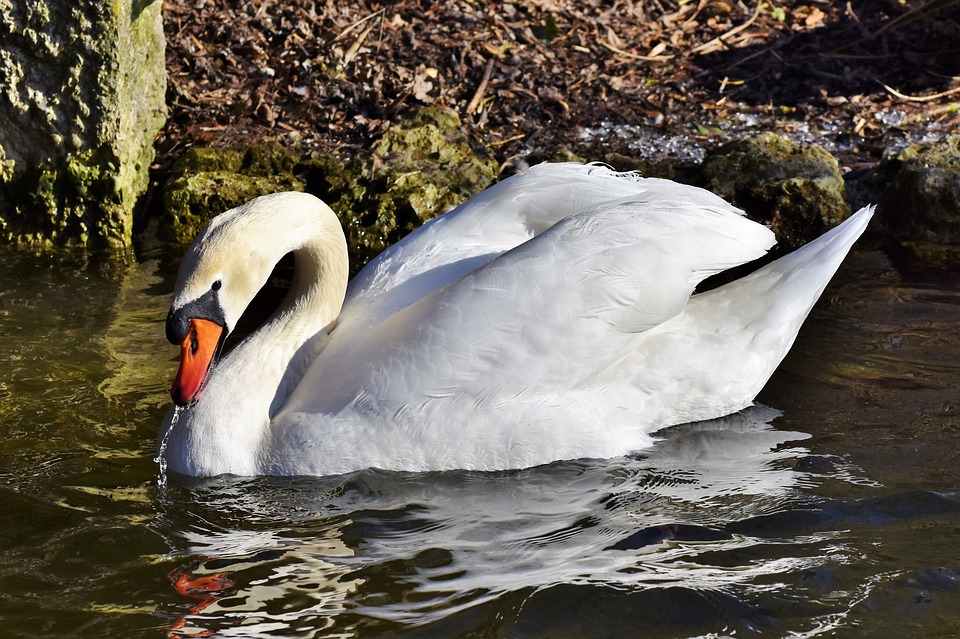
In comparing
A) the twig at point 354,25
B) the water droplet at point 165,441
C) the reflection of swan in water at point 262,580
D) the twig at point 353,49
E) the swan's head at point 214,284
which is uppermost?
the twig at point 354,25

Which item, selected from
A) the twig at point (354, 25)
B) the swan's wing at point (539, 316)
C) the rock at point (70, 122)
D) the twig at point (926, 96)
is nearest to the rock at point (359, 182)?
the rock at point (70, 122)

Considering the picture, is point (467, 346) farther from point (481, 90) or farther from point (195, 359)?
point (481, 90)

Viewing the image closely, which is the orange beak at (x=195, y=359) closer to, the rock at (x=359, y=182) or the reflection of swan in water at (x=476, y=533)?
the reflection of swan in water at (x=476, y=533)

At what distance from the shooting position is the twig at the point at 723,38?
916 centimetres

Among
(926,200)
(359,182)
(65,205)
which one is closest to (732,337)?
(926,200)

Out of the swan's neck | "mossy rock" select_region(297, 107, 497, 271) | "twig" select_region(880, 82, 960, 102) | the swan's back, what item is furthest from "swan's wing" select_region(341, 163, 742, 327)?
"twig" select_region(880, 82, 960, 102)

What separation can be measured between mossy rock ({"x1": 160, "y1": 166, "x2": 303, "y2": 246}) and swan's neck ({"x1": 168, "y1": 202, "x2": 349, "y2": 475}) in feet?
7.80

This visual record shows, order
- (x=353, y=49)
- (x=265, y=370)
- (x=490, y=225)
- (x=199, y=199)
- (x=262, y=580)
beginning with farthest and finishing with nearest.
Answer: (x=353, y=49), (x=199, y=199), (x=490, y=225), (x=265, y=370), (x=262, y=580)

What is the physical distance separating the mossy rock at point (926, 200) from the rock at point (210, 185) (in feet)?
12.2

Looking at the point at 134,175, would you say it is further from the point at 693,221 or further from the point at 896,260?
the point at 896,260

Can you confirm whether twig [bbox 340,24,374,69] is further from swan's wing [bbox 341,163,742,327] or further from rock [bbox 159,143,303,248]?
swan's wing [bbox 341,163,742,327]

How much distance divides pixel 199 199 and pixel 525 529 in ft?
12.8

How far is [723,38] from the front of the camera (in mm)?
9289

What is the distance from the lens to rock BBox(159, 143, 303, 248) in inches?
284
